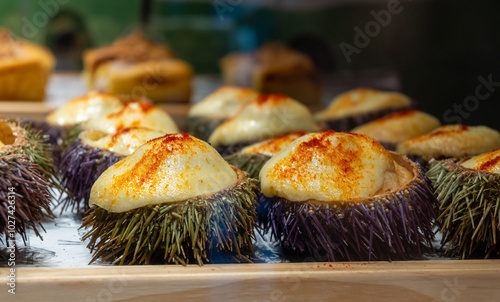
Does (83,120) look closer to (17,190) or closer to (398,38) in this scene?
(17,190)

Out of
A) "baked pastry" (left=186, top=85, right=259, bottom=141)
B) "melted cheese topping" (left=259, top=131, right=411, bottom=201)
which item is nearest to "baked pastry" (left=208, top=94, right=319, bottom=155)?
"baked pastry" (left=186, top=85, right=259, bottom=141)

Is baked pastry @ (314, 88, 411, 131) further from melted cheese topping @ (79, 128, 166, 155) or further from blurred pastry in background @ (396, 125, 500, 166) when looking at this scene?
melted cheese topping @ (79, 128, 166, 155)

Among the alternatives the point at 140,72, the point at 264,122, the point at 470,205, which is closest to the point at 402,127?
the point at 264,122

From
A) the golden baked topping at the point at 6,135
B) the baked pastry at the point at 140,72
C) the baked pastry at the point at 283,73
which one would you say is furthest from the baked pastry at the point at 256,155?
the baked pastry at the point at 140,72

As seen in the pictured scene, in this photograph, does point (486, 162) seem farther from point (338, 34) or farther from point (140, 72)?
point (140, 72)

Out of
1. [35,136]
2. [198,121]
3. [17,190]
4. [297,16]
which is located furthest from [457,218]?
[297,16]

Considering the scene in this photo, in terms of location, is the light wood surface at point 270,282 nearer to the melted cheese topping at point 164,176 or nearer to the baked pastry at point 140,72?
the melted cheese topping at point 164,176
